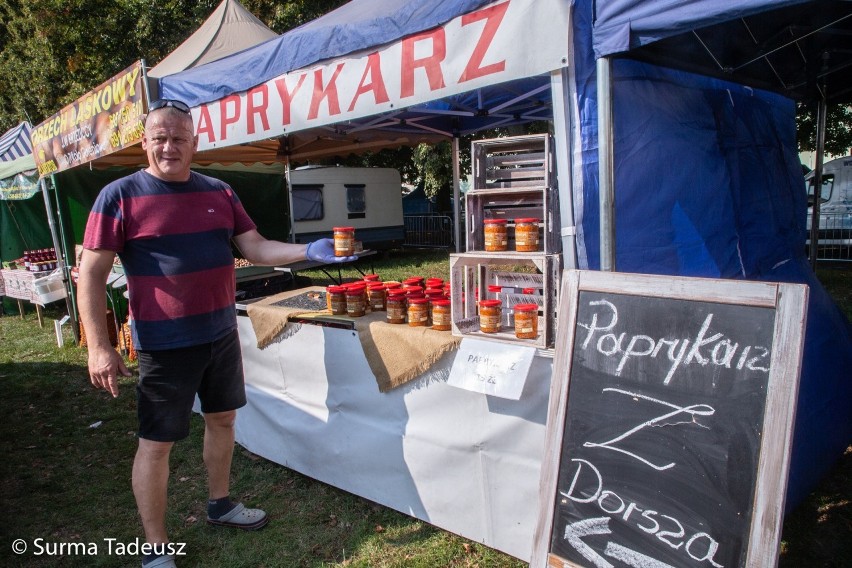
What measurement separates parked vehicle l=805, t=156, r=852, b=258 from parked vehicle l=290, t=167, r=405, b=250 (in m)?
9.56

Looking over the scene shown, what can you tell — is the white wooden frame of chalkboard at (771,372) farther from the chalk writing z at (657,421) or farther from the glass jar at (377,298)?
the glass jar at (377,298)

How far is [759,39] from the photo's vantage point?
260 cm

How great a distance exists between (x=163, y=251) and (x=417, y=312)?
1.17 m

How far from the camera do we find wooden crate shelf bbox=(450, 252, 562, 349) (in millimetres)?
2344

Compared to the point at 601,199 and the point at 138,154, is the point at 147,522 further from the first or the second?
the point at 138,154

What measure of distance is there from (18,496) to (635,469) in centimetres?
369

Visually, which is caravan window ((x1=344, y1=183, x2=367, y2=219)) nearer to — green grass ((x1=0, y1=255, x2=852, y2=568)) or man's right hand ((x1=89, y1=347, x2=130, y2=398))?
green grass ((x1=0, y1=255, x2=852, y2=568))

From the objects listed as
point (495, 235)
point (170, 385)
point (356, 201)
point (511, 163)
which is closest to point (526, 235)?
point (495, 235)

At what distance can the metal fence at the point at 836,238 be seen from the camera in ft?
35.7

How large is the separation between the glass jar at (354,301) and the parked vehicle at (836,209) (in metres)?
10.4

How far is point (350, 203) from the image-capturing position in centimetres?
1457

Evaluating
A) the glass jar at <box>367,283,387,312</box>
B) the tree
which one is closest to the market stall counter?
the glass jar at <box>367,283,387,312</box>

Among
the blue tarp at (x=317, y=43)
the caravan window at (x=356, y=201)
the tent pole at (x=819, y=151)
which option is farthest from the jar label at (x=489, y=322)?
the caravan window at (x=356, y=201)

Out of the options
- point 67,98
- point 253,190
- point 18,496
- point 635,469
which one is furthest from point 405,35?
point 67,98
